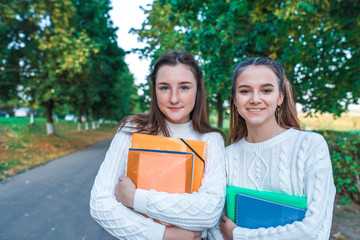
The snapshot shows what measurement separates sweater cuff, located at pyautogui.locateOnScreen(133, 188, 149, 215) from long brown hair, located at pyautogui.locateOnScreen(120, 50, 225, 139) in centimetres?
46

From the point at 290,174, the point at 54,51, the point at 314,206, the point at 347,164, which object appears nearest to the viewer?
the point at 314,206

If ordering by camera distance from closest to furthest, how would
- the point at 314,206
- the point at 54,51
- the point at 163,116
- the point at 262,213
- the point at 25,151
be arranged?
→ the point at 314,206 < the point at 262,213 < the point at 163,116 < the point at 54,51 < the point at 25,151

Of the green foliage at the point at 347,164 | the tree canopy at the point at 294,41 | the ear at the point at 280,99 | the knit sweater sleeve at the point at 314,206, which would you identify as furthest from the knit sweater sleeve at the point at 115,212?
the green foliage at the point at 347,164

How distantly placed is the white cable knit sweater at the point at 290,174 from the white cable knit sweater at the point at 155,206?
0.22m

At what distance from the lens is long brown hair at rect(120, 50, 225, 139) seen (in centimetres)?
185

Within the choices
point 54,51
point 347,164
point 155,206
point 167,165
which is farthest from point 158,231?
point 54,51

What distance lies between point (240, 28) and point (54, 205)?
5461mm

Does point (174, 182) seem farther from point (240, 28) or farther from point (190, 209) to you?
point (240, 28)

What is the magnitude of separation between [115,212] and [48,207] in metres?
4.01

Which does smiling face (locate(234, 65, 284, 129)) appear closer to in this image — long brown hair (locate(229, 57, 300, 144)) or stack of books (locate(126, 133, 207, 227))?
long brown hair (locate(229, 57, 300, 144))

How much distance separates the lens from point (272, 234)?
148 cm

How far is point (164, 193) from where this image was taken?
152 cm

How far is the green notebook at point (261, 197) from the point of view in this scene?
1503mm

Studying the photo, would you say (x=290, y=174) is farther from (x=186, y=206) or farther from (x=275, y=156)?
(x=186, y=206)
